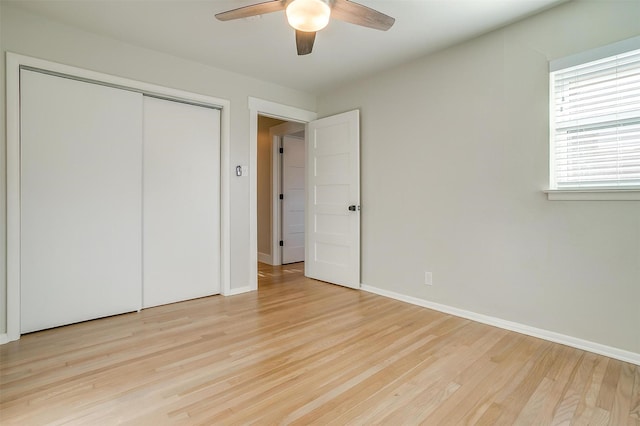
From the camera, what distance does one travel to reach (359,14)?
6.50 feet

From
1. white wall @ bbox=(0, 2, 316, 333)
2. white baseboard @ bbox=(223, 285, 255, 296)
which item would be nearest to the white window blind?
white wall @ bbox=(0, 2, 316, 333)

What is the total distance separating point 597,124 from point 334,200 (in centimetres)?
251

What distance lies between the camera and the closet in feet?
8.19

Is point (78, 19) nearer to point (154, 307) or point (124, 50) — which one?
point (124, 50)

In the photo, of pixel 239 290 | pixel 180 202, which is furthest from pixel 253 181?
pixel 239 290

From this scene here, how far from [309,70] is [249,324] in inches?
104

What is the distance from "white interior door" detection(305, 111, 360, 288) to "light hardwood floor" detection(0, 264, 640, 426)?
111 centimetres

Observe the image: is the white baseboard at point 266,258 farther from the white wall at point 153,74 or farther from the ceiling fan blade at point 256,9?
the ceiling fan blade at point 256,9

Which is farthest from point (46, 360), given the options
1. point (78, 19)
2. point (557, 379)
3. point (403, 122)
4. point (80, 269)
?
point (403, 122)

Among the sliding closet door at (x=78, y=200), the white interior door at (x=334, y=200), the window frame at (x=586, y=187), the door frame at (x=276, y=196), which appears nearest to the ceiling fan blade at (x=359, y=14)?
the window frame at (x=586, y=187)

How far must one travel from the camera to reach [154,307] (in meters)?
3.12

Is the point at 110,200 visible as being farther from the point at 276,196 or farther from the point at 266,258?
the point at 266,258

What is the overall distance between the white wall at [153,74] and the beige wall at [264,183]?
4.86 feet

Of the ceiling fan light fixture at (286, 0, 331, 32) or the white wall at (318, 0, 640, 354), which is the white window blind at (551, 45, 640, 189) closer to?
the white wall at (318, 0, 640, 354)
